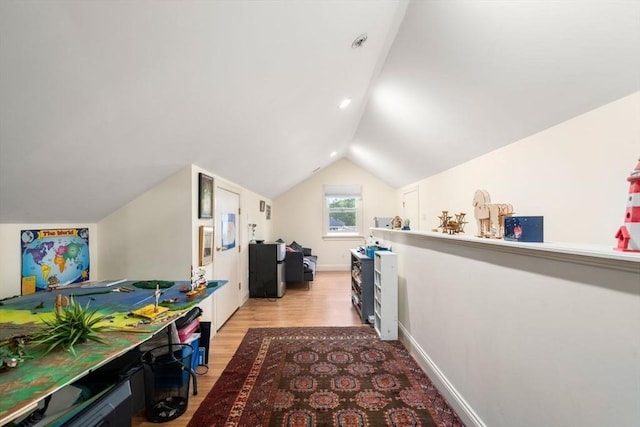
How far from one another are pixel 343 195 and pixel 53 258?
19.4 ft

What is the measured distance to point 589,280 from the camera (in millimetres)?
944

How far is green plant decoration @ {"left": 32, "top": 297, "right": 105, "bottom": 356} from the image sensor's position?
3.72 feet

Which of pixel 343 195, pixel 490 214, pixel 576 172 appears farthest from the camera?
pixel 343 195

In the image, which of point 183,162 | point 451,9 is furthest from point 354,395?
point 451,9

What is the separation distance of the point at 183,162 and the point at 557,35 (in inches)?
111

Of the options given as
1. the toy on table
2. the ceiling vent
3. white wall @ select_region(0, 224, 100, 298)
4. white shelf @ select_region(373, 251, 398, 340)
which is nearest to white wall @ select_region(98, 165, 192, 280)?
white wall @ select_region(0, 224, 100, 298)

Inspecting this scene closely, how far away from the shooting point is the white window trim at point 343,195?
23.5 ft

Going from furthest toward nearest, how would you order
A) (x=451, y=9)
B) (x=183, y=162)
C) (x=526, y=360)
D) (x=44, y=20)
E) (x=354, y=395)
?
(x=183, y=162), (x=354, y=395), (x=451, y=9), (x=526, y=360), (x=44, y=20)

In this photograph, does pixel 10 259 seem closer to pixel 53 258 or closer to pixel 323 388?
pixel 53 258

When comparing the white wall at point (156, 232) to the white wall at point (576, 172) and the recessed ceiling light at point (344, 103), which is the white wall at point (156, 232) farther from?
the white wall at point (576, 172)

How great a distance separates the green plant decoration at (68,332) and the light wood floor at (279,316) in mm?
998

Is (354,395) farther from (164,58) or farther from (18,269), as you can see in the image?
(18,269)

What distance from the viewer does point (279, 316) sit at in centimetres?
378

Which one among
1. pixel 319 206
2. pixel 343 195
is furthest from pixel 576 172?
pixel 319 206
